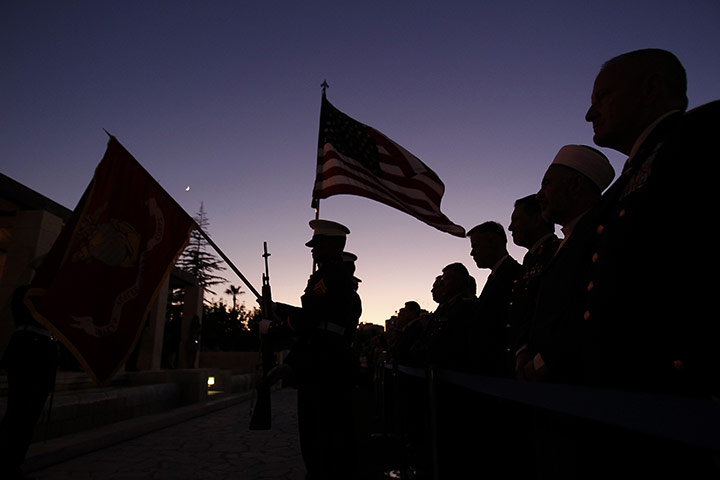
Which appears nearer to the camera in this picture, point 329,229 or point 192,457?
point 329,229

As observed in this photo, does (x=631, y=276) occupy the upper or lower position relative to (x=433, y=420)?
upper

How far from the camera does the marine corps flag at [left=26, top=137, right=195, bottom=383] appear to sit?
3.63 m

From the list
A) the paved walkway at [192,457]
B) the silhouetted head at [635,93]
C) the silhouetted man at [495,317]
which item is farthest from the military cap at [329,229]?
the silhouetted head at [635,93]

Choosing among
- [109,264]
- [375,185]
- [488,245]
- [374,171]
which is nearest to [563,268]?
[488,245]

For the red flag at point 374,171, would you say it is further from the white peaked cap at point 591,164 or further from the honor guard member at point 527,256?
the white peaked cap at point 591,164

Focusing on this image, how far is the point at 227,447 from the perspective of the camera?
591 centimetres

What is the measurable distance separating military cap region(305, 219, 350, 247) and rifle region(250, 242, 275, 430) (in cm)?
74

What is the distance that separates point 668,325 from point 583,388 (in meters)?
0.28

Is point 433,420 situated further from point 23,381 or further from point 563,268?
point 23,381

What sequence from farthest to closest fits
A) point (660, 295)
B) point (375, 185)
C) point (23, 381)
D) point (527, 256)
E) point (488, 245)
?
point (375, 185) < point (488, 245) < point (23, 381) < point (527, 256) < point (660, 295)

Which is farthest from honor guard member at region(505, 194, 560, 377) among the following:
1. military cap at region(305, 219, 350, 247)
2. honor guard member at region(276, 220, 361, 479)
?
military cap at region(305, 219, 350, 247)

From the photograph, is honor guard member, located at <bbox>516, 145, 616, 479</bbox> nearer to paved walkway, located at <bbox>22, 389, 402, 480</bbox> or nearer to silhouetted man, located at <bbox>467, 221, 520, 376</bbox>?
silhouetted man, located at <bbox>467, 221, 520, 376</bbox>

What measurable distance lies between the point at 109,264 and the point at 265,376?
1.80 metres

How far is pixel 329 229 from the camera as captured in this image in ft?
13.7
